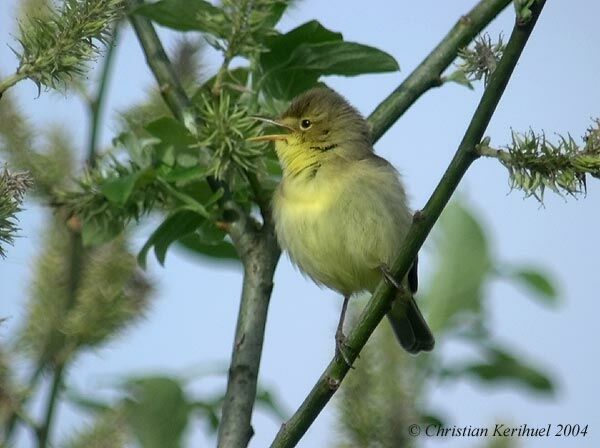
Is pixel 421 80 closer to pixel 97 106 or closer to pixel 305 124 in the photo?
pixel 97 106

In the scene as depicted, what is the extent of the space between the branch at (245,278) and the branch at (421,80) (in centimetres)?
43

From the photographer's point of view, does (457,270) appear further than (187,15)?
Yes

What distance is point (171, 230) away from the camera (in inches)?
122

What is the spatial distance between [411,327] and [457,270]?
1.11m

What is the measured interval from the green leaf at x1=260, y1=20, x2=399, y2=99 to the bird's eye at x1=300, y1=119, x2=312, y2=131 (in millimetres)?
922

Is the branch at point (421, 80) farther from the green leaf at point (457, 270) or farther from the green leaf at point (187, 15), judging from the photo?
the green leaf at point (187, 15)

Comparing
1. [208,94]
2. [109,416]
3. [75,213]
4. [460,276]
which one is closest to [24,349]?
[109,416]

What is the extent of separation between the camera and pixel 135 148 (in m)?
2.98

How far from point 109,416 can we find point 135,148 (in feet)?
3.47

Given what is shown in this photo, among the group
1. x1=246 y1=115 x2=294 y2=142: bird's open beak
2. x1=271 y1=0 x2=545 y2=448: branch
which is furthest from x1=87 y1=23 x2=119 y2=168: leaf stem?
x1=271 y1=0 x2=545 y2=448: branch

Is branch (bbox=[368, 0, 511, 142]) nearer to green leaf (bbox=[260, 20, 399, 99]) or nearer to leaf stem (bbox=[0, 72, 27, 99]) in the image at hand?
green leaf (bbox=[260, 20, 399, 99])

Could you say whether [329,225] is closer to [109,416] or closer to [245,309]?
[245,309]

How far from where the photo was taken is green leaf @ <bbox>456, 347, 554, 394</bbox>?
3.00 metres

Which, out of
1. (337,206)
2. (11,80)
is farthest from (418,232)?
(337,206)
